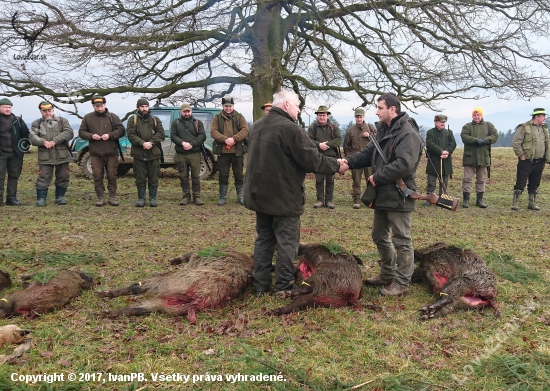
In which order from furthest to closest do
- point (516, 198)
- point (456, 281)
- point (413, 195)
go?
1. point (516, 198)
2. point (413, 195)
3. point (456, 281)

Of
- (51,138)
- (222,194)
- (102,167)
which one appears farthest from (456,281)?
(51,138)

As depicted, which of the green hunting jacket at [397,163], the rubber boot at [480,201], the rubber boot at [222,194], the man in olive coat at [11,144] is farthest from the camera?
the rubber boot at [480,201]

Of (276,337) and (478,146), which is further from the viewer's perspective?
(478,146)

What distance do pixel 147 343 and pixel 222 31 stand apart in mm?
11269

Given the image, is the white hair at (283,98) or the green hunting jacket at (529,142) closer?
the white hair at (283,98)

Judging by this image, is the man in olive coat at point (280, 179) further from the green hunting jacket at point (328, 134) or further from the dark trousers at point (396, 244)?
the green hunting jacket at point (328, 134)

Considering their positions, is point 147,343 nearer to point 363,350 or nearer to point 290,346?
point 290,346

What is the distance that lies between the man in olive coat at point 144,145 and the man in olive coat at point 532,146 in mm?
7618

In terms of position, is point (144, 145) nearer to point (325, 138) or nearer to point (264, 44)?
point (325, 138)

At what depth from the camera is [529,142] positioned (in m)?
9.52

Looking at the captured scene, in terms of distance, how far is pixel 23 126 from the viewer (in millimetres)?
8922

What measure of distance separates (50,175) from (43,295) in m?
5.93

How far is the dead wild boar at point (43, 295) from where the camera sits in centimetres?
382

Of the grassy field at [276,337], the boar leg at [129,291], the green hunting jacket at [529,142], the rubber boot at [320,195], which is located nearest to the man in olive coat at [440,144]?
the green hunting jacket at [529,142]
